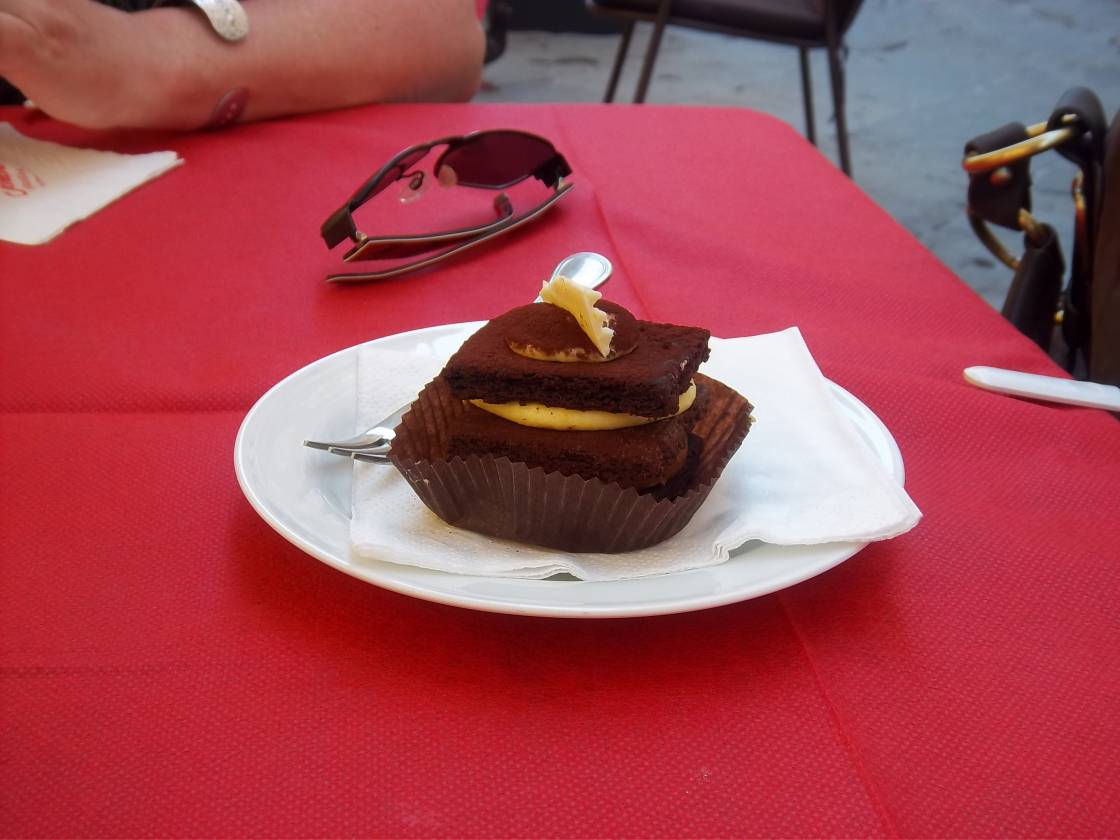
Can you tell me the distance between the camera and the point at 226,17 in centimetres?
126

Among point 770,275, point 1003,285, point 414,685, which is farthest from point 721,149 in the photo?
point 1003,285

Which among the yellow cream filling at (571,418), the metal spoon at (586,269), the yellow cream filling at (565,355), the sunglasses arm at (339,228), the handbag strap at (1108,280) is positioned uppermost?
the yellow cream filling at (565,355)

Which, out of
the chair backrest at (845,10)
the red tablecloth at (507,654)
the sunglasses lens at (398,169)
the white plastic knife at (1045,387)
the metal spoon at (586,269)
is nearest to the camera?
the red tablecloth at (507,654)

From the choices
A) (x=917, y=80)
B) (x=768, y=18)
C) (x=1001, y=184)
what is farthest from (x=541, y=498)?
(x=917, y=80)

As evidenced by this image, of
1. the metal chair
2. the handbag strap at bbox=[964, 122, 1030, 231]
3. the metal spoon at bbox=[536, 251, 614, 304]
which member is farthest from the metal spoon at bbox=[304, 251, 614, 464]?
A: the metal chair

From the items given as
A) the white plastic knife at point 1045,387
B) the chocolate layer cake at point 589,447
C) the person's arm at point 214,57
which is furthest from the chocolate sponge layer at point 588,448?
the person's arm at point 214,57

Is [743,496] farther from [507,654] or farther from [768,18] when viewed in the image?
[768,18]

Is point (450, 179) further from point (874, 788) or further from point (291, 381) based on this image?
point (874, 788)

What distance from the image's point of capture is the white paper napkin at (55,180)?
1014mm

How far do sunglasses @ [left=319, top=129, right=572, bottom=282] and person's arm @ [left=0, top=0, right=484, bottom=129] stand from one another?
0.35 metres

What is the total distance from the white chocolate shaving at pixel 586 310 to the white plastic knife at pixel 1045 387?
357mm

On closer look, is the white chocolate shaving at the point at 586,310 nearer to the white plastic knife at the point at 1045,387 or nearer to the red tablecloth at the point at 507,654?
the red tablecloth at the point at 507,654

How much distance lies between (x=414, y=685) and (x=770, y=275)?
0.61 m

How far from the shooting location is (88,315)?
2.81 ft
